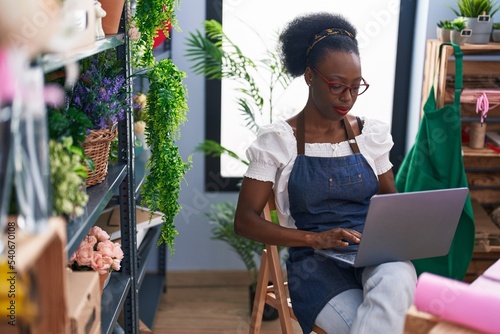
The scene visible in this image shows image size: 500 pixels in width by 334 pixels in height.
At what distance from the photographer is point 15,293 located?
3.85 ft

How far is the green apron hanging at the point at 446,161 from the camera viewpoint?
2787 mm

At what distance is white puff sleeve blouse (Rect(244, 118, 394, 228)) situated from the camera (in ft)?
6.99

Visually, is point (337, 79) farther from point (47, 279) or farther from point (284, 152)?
point (47, 279)

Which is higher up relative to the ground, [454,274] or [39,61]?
[39,61]

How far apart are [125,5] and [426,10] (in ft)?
5.48

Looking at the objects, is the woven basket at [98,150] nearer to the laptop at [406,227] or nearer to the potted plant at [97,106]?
the potted plant at [97,106]

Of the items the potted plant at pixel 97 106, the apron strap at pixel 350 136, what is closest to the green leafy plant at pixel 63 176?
the potted plant at pixel 97 106

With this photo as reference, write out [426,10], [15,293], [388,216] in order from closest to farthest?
[15,293] < [388,216] < [426,10]

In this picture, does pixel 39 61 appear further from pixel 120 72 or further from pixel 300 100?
pixel 300 100

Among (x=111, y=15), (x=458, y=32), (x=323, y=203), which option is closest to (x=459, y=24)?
(x=458, y=32)

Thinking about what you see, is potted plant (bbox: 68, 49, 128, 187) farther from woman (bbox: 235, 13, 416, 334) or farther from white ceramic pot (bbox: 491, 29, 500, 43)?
white ceramic pot (bbox: 491, 29, 500, 43)

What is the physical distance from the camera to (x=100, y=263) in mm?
1835

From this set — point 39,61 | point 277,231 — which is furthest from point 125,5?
point 39,61

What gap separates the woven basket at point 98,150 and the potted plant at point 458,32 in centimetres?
169
